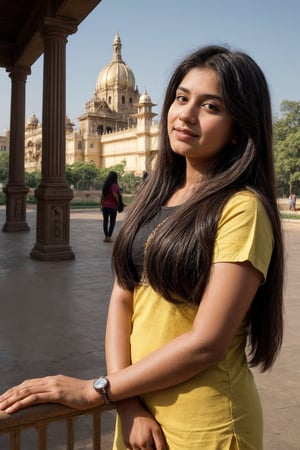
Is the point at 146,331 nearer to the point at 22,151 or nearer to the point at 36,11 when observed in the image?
the point at 36,11

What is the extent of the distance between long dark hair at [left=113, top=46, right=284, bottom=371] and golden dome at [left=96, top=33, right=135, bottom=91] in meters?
60.1

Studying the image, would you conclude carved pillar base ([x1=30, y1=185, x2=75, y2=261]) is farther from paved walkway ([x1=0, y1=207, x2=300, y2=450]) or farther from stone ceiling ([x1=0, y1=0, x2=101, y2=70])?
stone ceiling ([x1=0, y1=0, x2=101, y2=70])

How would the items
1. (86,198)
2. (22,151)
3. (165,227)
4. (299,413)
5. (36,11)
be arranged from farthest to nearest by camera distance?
1. (86,198)
2. (22,151)
3. (36,11)
4. (299,413)
5. (165,227)

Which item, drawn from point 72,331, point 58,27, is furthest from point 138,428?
point 58,27

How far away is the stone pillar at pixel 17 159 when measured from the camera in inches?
406

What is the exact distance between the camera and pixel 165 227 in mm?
1071

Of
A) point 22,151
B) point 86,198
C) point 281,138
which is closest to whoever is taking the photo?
point 22,151

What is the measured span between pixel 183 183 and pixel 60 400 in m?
0.69

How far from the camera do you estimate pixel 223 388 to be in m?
0.98

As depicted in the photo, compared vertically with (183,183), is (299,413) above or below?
below

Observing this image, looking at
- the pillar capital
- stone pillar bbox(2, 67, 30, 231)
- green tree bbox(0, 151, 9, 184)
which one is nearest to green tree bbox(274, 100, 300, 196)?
stone pillar bbox(2, 67, 30, 231)

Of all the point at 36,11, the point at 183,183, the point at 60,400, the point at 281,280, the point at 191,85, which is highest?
the point at 36,11

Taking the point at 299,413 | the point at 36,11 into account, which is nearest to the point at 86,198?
the point at 36,11

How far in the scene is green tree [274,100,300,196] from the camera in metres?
25.1
